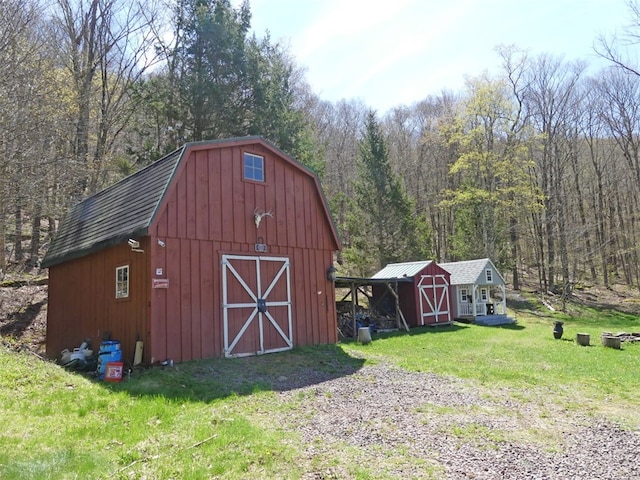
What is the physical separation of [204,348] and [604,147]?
31789mm

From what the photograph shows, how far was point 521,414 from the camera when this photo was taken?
17.4 ft

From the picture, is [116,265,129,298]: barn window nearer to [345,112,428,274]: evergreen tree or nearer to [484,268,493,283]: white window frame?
[345,112,428,274]: evergreen tree

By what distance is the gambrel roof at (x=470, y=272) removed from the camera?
20.7 metres

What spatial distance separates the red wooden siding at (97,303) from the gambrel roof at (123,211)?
11.2 inches

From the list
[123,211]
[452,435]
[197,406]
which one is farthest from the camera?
[123,211]

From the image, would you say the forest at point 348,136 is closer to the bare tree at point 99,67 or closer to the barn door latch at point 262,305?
the bare tree at point 99,67

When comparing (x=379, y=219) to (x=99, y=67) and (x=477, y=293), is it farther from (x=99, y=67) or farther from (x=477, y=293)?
(x=99, y=67)

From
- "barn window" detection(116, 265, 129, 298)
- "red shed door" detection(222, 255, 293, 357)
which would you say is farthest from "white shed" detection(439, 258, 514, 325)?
"barn window" detection(116, 265, 129, 298)

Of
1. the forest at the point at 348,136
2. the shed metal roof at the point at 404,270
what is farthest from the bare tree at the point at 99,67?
the shed metal roof at the point at 404,270

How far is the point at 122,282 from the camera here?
859cm

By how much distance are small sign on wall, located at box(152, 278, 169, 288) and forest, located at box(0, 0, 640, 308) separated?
6.15 m

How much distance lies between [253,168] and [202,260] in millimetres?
2532

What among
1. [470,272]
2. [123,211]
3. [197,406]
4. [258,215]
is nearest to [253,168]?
[258,215]

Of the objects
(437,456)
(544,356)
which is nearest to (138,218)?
(437,456)
